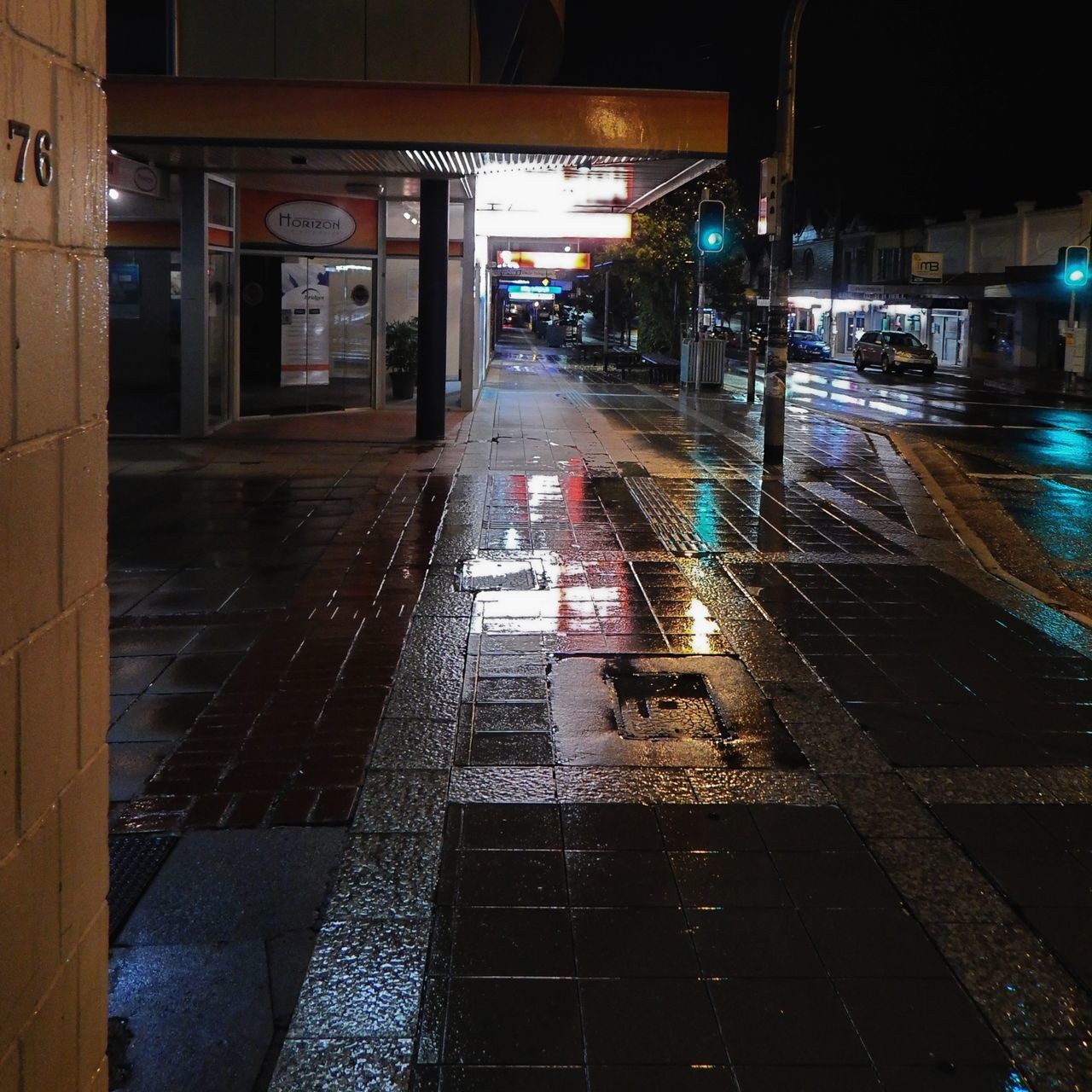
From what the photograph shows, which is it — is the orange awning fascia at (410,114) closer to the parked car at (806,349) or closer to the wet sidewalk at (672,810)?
the wet sidewalk at (672,810)

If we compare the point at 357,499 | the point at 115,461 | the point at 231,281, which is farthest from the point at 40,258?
the point at 231,281

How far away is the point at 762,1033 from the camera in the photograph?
362 cm

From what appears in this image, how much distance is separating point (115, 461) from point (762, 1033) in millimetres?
13399

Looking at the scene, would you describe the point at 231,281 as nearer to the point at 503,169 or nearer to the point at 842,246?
the point at 503,169

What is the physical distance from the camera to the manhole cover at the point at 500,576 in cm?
915

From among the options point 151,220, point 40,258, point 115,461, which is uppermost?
point 151,220

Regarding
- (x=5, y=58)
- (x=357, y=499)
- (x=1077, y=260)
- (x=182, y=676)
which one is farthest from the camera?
(x=1077, y=260)

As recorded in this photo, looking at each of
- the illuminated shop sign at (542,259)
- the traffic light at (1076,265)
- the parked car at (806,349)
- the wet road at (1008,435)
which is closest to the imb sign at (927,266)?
the parked car at (806,349)

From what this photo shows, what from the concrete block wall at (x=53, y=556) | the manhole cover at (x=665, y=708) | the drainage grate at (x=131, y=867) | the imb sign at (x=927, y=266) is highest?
the imb sign at (x=927, y=266)

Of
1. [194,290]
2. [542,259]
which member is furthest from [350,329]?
[542,259]

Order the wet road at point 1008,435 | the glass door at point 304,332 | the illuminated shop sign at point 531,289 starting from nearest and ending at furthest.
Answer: the wet road at point 1008,435, the glass door at point 304,332, the illuminated shop sign at point 531,289

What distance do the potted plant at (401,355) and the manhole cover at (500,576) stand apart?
14.0 metres

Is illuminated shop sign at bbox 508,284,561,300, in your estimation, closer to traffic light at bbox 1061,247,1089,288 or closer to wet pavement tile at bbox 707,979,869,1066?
traffic light at bbox 1061,247,1089,288

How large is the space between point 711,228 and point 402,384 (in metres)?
7.32
